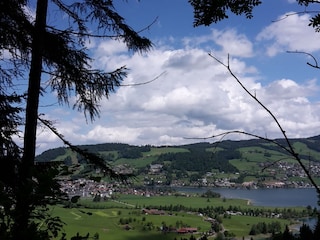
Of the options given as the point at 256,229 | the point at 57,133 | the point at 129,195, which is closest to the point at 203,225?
the point at 256,229

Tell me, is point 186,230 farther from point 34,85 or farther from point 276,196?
point 276,196

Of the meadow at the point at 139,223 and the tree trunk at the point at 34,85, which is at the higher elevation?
the tree trunk at the point at 34,85

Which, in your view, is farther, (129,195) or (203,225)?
(129,195)

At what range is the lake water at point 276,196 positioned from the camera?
138 metres

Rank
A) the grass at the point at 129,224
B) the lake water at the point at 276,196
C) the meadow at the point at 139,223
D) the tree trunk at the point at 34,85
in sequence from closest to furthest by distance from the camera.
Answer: the tree trunk at the point at 34,85 → the grass at the point at 129,224 → the meadow at the point at 139,223 → the lake water at the point at 276,196

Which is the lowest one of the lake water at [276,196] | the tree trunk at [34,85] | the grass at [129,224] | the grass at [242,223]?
the grass at [242,223]

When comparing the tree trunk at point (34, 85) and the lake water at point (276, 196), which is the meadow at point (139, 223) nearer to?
the lake water at point (276, 196)

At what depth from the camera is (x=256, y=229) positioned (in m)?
92.8

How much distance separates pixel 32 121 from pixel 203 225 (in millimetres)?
97242

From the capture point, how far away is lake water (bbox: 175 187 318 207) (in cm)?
13821

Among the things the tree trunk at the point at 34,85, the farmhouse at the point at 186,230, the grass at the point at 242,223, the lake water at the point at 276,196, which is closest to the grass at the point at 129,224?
the farmhouse at the point at 186,230

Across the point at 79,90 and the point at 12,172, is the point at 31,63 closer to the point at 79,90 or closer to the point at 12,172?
the point at 79,90

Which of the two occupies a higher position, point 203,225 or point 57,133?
point 57,133

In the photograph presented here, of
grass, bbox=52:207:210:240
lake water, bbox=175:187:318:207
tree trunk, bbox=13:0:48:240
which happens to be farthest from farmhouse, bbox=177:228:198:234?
tree trunk, bbox=13:0:48:240
